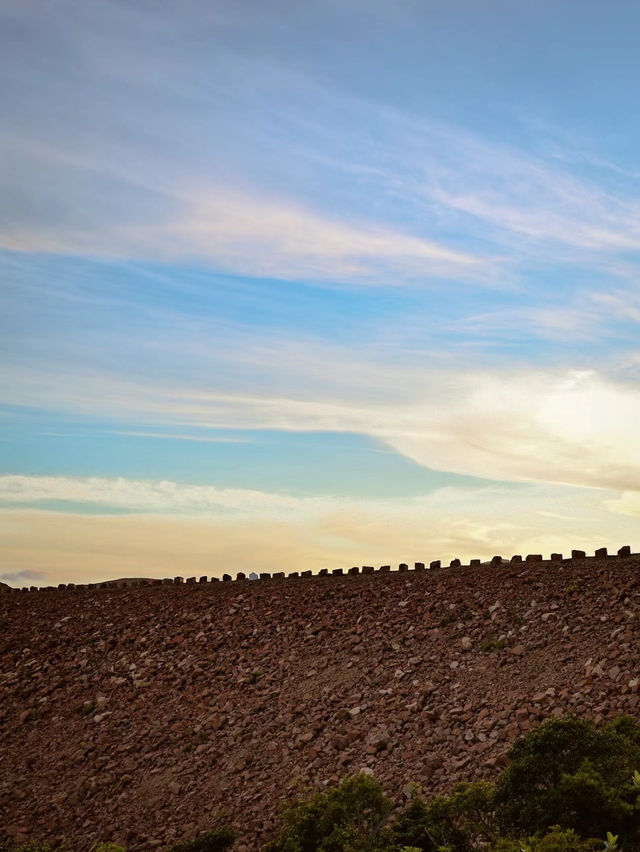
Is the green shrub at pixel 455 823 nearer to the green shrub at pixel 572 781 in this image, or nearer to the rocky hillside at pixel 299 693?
the green shrub at pixel 572 781

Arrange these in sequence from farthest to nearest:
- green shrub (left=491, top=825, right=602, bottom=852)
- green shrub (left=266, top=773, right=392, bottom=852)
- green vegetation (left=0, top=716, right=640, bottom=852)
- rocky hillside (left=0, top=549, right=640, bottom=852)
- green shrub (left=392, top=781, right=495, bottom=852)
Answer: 1. rocky hillside (left=0, top=549, right=640, bottom=852)
2. green shrub (left=266, top=773, right=392, bottom=852)
3. green shrub (left=392, top=781, right=495, bottom=852)
4. green vegetation (left=0, top=716, right=640, bottom=852)
5. green shrub (left=491, top=825, right=602, bottom=852)

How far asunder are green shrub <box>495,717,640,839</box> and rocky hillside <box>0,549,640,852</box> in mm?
1840

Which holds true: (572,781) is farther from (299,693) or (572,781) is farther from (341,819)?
(299,693)

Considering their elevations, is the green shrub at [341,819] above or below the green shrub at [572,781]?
below

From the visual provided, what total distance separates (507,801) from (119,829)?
27.0 feet

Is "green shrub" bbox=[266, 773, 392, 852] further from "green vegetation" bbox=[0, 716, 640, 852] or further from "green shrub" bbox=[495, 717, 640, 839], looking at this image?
"green shrub" bbox=[495, 717, 640, 839]

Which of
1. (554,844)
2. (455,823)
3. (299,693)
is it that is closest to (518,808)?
(455,823)

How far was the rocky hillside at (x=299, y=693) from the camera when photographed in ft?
51.6

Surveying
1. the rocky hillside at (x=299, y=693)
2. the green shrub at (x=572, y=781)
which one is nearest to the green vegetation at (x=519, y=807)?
the green shrub at (x=572, y=781)

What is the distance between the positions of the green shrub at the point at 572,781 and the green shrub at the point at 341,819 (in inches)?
70.7

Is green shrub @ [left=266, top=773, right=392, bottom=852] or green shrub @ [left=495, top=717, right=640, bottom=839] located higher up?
green shrub @ [left=495, top=717, right=640, bottom=839]

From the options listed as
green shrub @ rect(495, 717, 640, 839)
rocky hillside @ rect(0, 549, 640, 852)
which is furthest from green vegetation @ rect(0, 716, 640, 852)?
rocky hillside @ rect(0, 549, 640, 852)

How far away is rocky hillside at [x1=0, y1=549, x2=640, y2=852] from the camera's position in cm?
1573

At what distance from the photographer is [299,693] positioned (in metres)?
Result: 18.8
